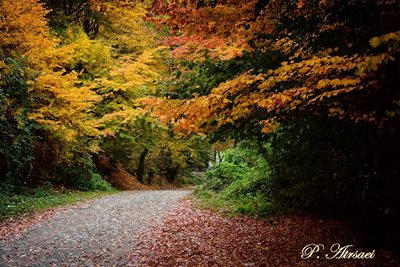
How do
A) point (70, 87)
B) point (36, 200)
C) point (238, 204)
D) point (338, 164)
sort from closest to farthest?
point (338, 164) → point (238, 204) → point (36, 200) → point (70, 87)

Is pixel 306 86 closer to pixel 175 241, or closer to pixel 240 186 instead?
pixel 175 241

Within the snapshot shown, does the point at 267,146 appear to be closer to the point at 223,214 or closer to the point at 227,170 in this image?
the point at 223,214

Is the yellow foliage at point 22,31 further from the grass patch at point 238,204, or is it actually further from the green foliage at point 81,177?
the grass patch at point 238,204

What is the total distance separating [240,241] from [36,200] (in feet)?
27.0

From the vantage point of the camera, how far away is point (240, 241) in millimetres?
7613

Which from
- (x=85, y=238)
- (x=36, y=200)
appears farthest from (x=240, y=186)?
(x=36, y=200)

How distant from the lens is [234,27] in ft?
21.7

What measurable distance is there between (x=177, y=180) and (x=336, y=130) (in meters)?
27.8

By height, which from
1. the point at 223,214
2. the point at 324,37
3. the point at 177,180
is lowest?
the point at 177,180

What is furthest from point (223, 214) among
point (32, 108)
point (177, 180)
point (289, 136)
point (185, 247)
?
point (177, 180)

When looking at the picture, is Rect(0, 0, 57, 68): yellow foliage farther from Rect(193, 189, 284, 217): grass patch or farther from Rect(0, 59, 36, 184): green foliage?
Rect(193, 189, 284, 217): grass patch

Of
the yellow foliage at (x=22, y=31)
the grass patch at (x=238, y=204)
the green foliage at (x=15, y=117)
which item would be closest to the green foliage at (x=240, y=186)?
the grass patch at (x=238, y=204)

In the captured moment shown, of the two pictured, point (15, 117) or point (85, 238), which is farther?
point (15, 117)

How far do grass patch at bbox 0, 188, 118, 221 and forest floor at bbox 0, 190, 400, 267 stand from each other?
112 cm
